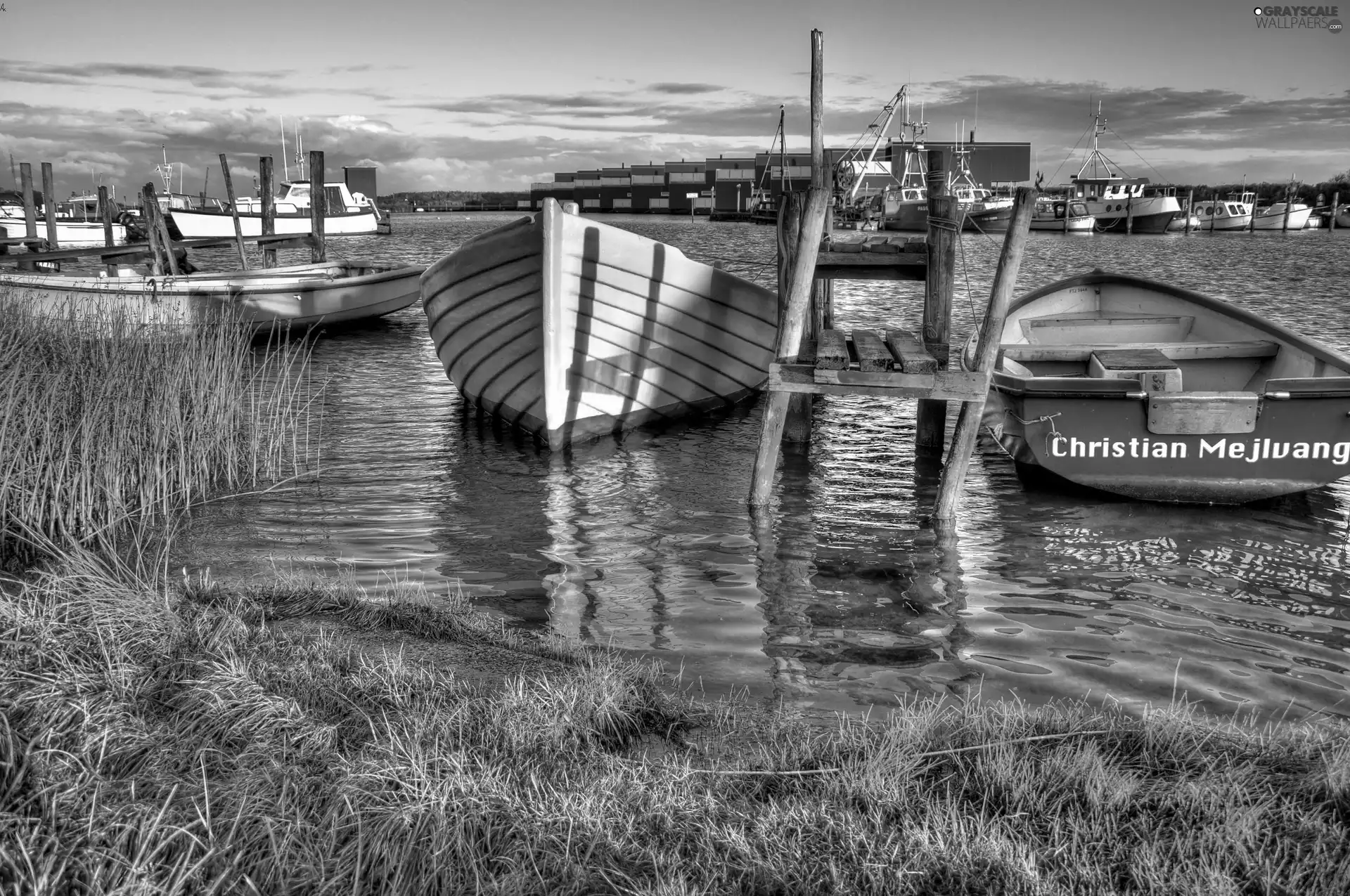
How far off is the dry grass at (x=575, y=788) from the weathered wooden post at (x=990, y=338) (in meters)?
3.54

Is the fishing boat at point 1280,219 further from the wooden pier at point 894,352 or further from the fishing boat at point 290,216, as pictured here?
the wooden pier at point 894,352

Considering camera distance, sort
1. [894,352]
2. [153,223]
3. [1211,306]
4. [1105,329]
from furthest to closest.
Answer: [153,223]
[1105,329]
[1211,306]
[894,352]

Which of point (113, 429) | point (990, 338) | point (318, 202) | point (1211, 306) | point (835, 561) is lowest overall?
point (835, 561)

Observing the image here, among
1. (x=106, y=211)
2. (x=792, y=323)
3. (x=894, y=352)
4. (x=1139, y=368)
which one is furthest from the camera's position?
(x=106, y=211)

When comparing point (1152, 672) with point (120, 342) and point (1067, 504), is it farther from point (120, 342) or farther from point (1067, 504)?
point (120, 342)

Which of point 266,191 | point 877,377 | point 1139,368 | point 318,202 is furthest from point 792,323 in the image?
point 266,191

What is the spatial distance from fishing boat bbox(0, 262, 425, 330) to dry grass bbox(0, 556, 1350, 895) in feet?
39.0

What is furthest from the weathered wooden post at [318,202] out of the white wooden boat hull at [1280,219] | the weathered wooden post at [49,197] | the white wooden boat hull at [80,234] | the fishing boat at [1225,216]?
the white wooden boat hull at [1280,219]

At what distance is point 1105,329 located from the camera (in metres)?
10.4

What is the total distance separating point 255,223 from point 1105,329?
5406 centimetres

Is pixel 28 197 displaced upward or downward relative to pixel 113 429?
upward

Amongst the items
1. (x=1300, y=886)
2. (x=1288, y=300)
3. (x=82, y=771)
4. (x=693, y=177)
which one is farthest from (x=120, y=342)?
(x=693, y=177)

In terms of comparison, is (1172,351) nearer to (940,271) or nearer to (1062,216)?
(940,271)

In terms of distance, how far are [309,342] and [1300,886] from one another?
18.0 meters
